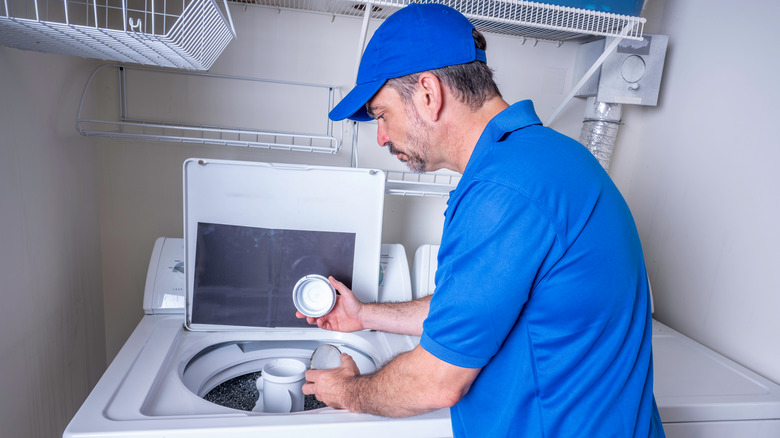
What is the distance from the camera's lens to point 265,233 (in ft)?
A: 4.73

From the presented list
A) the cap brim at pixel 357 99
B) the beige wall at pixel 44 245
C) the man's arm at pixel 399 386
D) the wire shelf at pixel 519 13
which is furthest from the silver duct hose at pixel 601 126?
the beige wall at pixel 44 245

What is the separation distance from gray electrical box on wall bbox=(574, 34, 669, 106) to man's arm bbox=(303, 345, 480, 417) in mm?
1317

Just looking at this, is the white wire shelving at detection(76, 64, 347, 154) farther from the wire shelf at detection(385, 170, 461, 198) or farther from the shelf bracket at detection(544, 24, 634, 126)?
the shelf bracket at detection(544, 24, 634, 126)

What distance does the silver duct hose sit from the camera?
181 centimetres

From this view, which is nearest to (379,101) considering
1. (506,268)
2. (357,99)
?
(357,99)

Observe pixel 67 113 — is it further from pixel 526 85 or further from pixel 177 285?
pixel 526 85

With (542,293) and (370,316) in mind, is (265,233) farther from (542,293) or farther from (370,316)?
(542,293)

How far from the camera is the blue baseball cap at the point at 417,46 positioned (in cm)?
90

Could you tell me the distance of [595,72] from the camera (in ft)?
5.83

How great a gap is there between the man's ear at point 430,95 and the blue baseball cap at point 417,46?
0.02 m

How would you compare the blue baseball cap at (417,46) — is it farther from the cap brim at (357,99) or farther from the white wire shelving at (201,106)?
the white wire shelving at (201,106)

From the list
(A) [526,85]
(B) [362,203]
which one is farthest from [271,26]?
(A) [526,85]

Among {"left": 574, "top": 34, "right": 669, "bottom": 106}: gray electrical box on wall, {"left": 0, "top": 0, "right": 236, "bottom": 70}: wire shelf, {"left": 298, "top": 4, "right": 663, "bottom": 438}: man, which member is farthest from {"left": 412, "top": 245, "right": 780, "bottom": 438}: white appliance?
{"left": 0, "top": 0, "right": 236, "bottom": 70}: wire shelf

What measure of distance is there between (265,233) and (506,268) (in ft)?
2.91
